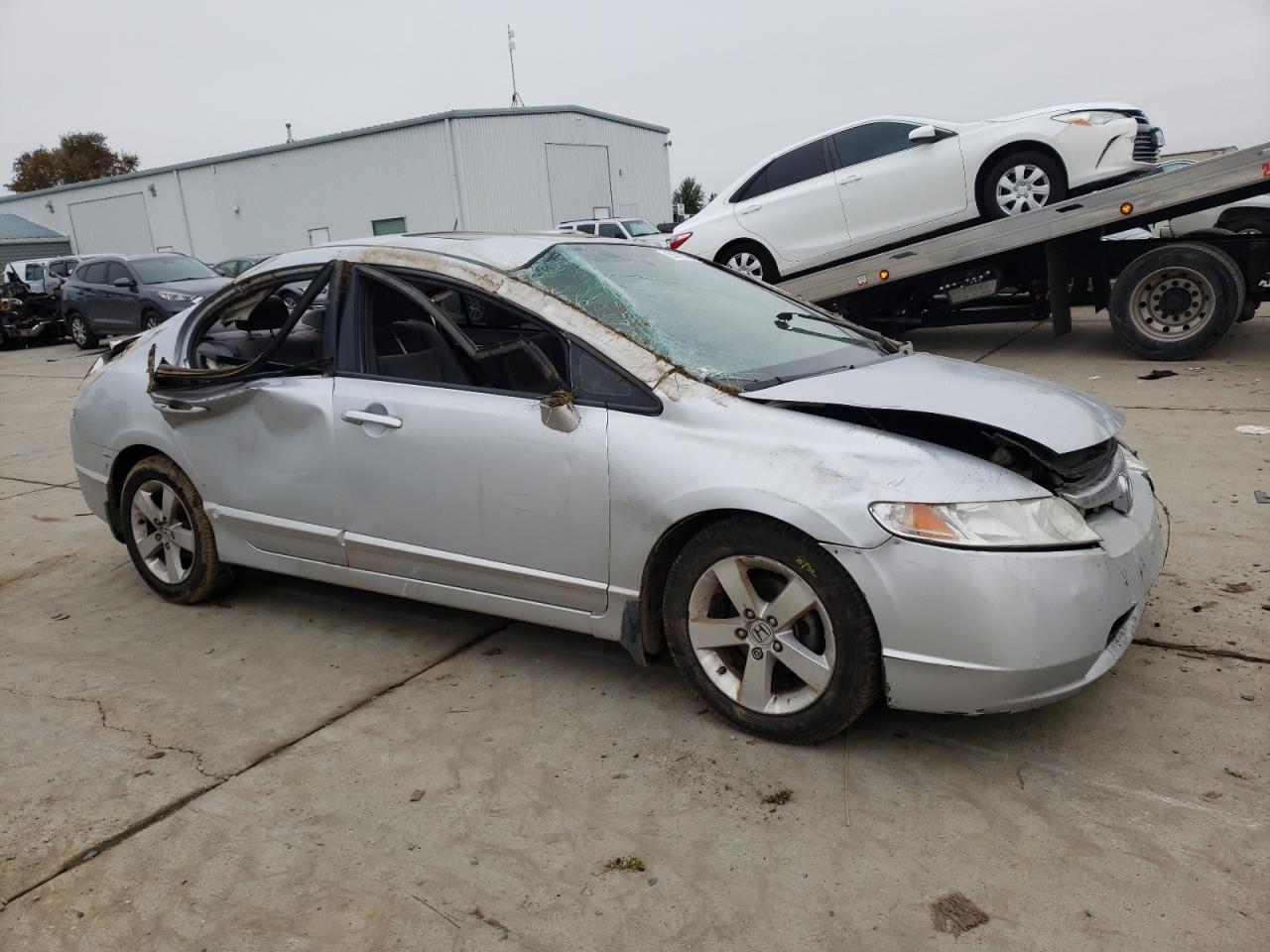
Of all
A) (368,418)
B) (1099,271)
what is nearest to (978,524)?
(368,418)

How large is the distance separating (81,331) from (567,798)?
19344mm

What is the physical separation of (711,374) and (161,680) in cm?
240

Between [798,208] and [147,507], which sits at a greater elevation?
[798,208]

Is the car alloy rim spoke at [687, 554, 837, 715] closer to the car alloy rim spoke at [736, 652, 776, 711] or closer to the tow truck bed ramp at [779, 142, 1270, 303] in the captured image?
the car alloy rim spoke at [736, 652, 776, 711]

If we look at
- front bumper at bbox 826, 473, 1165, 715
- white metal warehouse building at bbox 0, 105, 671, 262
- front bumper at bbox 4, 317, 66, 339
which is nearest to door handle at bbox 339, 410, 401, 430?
front bumper at bbox 826, 473, 1165, 715

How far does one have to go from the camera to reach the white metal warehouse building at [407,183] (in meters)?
29.5

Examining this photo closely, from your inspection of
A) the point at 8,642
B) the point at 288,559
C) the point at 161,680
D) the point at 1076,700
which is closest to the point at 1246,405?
the point at 1076,700

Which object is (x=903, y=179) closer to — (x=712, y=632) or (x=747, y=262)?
(x=747, y=262)

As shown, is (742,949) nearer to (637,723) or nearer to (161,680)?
(637,723)

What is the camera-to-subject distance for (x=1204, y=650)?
356cm

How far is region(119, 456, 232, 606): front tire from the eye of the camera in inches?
175

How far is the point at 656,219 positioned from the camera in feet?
120

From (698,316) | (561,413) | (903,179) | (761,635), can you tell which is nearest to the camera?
(761,635)

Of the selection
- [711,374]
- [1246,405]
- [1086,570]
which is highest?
[711,374]
